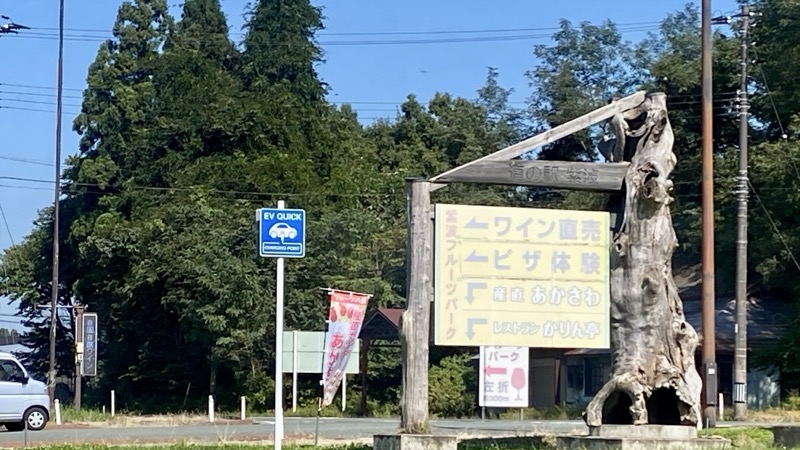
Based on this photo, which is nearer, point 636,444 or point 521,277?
point 636,444

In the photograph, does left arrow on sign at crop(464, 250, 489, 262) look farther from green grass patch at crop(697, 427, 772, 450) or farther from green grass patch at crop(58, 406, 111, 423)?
green grass patch at crop(58, 406, 111, 423)

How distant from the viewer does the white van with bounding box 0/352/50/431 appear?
101ft

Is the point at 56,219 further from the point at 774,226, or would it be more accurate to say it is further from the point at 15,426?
the point at 774,226

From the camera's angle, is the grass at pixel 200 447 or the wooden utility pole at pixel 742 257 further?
the wooden utility pole at pixel 742 257

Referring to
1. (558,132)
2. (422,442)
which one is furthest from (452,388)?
(422,442)

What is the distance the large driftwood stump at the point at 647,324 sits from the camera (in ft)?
54.0

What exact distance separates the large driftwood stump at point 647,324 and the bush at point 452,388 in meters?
28.2

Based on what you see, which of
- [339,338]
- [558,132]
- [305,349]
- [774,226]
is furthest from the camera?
[774,226]

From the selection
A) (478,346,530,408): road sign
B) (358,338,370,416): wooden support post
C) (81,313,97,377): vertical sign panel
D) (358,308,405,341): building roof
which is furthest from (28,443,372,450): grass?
(358,338,370,416): wooden support post

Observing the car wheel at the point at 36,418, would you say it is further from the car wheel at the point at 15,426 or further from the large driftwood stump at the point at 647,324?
the large driftwood stump at the point at 647,324

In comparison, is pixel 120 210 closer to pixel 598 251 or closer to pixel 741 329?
pixel 741 329

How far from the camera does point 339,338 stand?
22172mm

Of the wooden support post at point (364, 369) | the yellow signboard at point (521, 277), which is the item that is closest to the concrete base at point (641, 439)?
the yellow signboard at point (521, 277)

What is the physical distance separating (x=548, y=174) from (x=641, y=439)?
398cm
